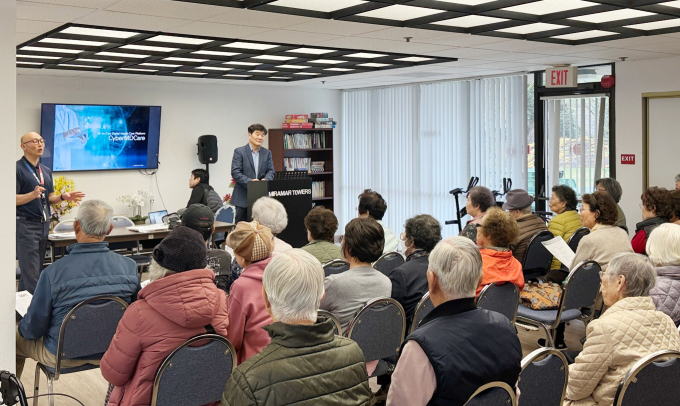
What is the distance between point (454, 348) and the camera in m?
2.22

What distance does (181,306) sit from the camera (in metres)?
2.86

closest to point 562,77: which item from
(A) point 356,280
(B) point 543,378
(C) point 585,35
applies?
(C) point 585,35

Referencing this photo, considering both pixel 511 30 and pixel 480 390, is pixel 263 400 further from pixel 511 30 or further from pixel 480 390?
pixel 511 30

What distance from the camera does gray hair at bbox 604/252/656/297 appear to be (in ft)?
10.0

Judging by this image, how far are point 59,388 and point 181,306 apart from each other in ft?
8.20

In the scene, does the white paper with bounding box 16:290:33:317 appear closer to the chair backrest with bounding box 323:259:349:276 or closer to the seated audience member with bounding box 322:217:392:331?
the seated audience member with bounding box 322:217:392:331

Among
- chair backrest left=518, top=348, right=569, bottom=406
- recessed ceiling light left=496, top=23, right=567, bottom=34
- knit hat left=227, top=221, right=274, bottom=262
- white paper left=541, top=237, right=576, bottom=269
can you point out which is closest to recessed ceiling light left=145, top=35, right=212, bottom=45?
recessed ceiling light left=496, top=23, right=567, bottom=34

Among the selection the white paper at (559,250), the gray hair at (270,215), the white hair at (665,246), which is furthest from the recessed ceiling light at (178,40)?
the white hair at (665,246)

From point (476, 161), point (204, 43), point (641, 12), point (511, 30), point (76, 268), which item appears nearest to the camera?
point (76, 268)

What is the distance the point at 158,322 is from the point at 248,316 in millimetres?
491

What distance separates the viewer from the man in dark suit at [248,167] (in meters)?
8.20

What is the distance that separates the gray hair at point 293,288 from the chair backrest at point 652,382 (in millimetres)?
1278

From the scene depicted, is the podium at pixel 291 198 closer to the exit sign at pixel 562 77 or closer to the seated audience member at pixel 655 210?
the exit sign at pixel 562 77

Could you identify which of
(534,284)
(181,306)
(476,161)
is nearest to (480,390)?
(181,306)
